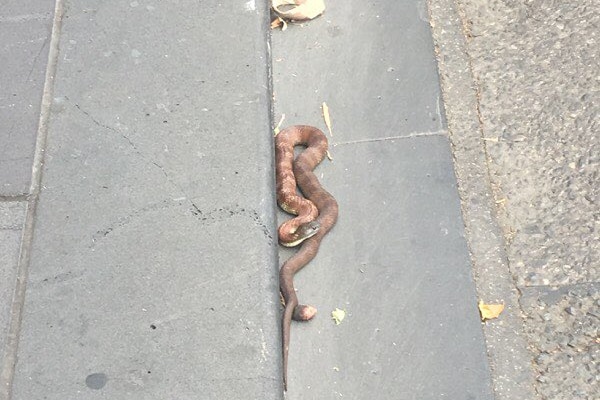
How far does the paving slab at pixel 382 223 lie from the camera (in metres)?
4.03

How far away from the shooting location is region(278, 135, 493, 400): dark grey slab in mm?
3994

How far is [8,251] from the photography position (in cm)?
439

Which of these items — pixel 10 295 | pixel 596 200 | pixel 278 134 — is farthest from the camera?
pixel 278 134

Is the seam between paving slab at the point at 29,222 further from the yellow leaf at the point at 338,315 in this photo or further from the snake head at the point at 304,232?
the yellow leaf at the point at 338,315

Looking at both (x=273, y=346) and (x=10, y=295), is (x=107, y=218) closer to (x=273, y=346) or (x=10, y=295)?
(x=10, y=295)

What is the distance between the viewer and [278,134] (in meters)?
4.91

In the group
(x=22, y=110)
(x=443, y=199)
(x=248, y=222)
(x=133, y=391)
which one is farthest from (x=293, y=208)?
(x=22, y=110)

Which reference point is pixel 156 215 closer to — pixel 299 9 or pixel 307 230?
pixel 307 230

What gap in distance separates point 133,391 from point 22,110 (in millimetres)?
1848

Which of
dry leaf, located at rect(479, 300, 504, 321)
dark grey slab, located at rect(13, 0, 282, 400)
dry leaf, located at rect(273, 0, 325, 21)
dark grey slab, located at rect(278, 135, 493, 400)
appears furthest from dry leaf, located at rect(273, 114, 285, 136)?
dry leaf, located at rect(479, 300, 504, 321)

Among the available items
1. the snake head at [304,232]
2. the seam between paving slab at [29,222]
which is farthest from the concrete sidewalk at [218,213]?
the snake head at [304,232]

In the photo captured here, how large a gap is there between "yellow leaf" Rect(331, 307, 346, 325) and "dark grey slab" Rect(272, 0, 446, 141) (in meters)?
1.10

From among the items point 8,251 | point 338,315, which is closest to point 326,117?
point 338,315

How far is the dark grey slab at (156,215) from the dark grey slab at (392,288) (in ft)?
0.88
